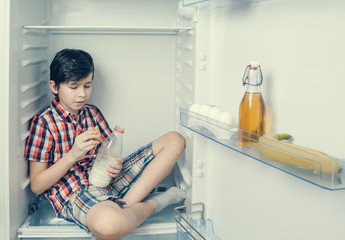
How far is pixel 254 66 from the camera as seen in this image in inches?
42.5

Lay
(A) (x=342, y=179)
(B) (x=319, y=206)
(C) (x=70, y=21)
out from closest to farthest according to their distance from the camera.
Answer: (A) (x=342, y=179), (B) (x=319, y=206), (C) (x=70, y=21)

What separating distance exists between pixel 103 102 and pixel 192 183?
0.75 meters

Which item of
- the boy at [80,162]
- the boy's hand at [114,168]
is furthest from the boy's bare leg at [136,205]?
the boy's hand at [114,168]

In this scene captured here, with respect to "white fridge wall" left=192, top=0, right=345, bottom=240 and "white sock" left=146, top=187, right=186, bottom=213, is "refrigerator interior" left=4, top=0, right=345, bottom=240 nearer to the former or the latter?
"white fridge wall" left=192, top=0, right=345, bottom=240

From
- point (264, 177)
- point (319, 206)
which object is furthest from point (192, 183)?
point (319, 206)

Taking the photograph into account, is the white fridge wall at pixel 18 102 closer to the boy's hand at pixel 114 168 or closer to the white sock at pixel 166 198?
the boy's hand at pixel 114 168

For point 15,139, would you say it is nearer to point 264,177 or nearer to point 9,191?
point 9,191

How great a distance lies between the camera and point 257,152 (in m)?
1.02

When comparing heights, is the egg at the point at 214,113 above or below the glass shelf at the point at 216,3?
below

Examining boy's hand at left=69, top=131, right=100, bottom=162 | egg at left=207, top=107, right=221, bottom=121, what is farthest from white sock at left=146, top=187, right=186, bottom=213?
egg at left=207, top=107, right=221, bottom=121

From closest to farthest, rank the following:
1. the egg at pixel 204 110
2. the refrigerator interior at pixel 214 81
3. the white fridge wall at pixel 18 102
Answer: the refrigerator interior at pixel 214 81 < the egg at pixel 204 110 < the white fridge wall at pixel 18 102

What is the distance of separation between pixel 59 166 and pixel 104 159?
19 centimetres

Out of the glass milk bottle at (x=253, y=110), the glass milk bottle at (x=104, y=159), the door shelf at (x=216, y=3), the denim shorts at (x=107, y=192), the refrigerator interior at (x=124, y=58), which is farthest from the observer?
the refrigerator interior at (x=124, y=58)

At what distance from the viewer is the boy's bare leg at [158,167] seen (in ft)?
5.68
